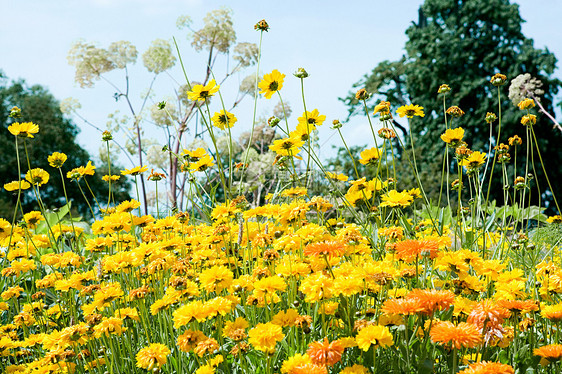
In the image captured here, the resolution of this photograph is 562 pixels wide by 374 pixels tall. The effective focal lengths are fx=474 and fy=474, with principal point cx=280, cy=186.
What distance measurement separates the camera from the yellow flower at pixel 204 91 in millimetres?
2355

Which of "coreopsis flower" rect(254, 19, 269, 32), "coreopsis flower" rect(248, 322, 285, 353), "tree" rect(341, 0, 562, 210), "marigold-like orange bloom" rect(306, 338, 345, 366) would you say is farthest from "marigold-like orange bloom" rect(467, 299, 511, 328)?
"tree" rect(341, 0, 562, 210)

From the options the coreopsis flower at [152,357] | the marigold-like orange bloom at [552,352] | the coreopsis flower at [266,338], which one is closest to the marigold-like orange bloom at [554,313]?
the marigold-like orange bloom at [552,352]

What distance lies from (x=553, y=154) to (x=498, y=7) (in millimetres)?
5252

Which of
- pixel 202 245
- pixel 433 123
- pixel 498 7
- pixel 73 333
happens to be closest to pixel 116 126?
pixel 202 245

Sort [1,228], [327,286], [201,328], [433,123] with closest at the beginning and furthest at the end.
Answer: [327,286]
[201,328]
[1,228]
[433,123]

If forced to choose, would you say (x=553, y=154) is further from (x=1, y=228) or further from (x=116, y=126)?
(x=1, y=228)

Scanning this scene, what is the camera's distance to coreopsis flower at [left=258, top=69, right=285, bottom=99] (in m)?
2.49

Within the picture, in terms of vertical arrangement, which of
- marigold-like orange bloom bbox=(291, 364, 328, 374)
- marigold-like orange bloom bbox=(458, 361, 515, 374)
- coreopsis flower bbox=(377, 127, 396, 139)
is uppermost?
coreopsis flower bbox=(377, 127, 396, 139)

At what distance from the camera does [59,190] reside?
21438mm

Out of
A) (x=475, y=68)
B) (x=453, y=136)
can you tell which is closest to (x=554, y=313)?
(x=453, y=136)

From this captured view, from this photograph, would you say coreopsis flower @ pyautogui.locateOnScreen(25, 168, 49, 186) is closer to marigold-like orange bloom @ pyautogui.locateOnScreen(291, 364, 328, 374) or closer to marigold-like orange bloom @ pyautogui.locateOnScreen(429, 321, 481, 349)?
marigold-like orange bloom @ pyautogui.locateOnScreen(291, 364, 328, 374)

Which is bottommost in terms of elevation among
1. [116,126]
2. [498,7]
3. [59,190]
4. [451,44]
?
[59,190]

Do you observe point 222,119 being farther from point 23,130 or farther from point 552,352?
point 552,352

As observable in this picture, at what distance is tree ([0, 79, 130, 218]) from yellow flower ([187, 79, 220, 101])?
18.7 m
